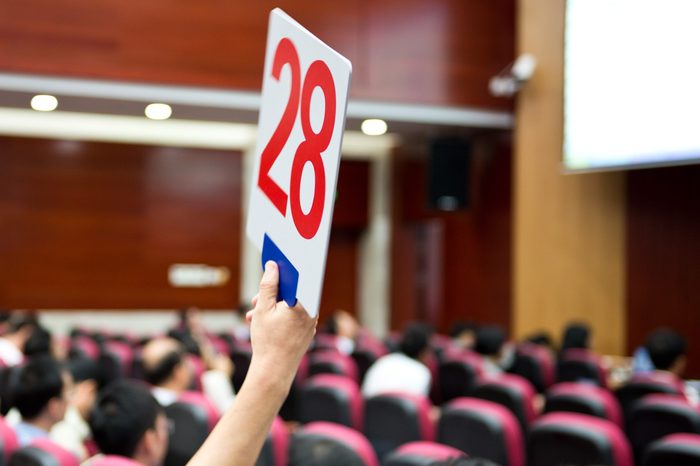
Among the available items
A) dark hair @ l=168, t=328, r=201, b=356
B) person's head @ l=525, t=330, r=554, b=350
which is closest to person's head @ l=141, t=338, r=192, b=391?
dark hair @ l=168, t=328, r=201, b=356

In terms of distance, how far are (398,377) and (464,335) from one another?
419 centimetres

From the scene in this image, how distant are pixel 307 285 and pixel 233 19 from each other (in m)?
8.60

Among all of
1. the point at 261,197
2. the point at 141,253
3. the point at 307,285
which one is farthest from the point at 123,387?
the point at 141,253

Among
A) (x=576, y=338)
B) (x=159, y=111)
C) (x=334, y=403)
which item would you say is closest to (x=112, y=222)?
(x=159, y=111)

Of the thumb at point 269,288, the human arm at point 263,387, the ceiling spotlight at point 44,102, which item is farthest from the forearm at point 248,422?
the ceiling spotlight at point 44,102

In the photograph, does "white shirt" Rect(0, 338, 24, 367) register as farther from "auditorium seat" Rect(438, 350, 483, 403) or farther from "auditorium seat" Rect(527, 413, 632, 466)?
"auditorium seat" Rect(527, 413, 632, 466)

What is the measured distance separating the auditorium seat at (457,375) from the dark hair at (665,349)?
1265mm

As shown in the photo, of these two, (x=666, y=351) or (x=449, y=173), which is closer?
(x=666, y=351)

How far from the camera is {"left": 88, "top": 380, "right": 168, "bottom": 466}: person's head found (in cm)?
294

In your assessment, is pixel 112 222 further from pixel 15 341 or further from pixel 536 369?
pixel 536 369

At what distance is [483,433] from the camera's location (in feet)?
12.3

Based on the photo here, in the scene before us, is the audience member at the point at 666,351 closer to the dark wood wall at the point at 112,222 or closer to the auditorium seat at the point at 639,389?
the auditorium seat at the point at 639,389

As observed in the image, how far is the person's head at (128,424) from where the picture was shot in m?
2.94

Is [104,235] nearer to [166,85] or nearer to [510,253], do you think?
[166,85]
